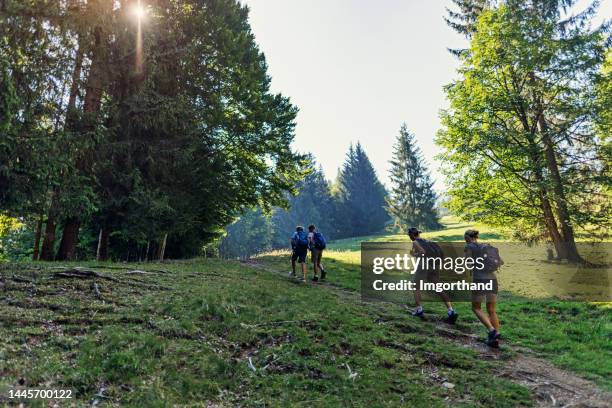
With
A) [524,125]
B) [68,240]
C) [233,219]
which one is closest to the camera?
[68,240]

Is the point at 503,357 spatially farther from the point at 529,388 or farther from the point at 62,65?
the point at 62,65

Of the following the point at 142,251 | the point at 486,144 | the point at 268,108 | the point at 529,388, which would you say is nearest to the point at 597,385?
the point at 529,388

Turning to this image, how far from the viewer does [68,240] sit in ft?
43.8

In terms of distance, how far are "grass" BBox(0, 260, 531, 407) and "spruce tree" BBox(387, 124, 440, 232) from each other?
151ft

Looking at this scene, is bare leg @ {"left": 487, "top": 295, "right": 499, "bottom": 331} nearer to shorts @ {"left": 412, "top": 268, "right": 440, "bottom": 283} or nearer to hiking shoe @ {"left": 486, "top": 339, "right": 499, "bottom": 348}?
hiking shoe @ {"left": 486, "top": 339, "right": 499, "bottom": 348}

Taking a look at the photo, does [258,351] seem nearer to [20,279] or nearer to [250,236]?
[20,279]

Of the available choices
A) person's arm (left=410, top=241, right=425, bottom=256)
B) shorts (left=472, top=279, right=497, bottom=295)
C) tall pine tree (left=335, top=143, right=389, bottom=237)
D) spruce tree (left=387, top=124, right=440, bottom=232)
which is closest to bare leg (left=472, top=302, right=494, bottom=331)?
shorts (left=472, top=279, right=497, bottom=295)

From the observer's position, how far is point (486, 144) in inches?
663

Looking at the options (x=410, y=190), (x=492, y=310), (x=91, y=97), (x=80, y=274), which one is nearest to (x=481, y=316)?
(x=492, y=310)

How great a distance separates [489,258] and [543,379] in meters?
2.61

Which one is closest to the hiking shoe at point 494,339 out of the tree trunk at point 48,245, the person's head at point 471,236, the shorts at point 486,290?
the shorts at point 486,290

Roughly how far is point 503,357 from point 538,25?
18212mm

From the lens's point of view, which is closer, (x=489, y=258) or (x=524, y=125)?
(x=489, y=258)

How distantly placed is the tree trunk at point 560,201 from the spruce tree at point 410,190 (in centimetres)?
3482
